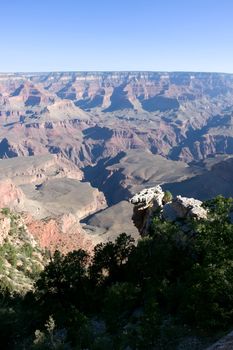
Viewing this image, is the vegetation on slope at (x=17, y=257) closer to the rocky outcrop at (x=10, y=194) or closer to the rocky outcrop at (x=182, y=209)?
the rocky outcrop at (x=182, y=209)

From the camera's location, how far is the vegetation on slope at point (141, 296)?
2405 centimetres

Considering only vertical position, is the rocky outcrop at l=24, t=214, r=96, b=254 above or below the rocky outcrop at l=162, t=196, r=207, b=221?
below

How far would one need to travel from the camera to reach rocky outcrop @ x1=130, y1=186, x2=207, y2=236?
1575 inches

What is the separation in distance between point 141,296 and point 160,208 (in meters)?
13.3

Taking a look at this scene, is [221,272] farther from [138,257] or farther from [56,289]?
[56,289]

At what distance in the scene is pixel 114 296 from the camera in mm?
29250

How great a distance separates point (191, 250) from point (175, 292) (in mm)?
5615

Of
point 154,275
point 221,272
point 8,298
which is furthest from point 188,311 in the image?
point 8,298

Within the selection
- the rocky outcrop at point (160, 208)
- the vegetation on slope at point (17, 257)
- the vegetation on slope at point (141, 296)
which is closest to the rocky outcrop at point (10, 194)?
the vegetation on slope at point (17, 257)

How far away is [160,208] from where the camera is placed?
43.9 m

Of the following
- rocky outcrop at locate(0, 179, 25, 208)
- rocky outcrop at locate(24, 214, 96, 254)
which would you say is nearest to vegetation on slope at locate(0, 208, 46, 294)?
rocky outcrop at locate(24, 214, 96, 254)

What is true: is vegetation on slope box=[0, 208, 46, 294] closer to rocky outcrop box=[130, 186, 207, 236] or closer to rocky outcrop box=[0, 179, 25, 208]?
rocky outcrop box=[130, 186, 207, 236]

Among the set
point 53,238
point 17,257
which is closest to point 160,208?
point 17,257

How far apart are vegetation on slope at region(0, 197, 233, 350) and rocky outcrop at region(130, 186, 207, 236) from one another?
1.46 m
